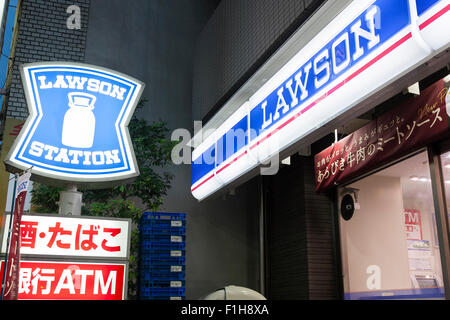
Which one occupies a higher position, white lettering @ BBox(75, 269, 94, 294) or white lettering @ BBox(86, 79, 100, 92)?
white lettering @ BBox(86, 79, 100, 92)

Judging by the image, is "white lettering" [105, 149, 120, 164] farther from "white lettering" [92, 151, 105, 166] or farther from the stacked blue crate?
the stacked blue crate

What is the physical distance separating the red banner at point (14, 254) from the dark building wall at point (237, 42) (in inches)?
93.5

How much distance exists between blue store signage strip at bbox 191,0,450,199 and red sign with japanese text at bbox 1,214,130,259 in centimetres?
141

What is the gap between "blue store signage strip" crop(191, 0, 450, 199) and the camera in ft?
7.95

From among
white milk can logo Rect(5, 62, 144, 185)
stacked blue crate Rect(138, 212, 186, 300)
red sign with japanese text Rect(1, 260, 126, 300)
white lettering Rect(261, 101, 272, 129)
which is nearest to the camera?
red sign with japanese text Rect(1, 260, 126, 300)

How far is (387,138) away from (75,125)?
3094 millimetres

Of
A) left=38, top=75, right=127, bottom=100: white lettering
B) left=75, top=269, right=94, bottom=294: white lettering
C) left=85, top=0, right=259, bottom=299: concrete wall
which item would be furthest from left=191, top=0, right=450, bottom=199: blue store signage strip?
left=85, top=0, right=259, bottom=299: concrete wall

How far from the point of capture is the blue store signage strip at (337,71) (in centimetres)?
242

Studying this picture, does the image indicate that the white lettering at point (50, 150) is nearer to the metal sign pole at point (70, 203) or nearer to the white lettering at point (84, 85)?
the metal sign pole at point (70, 203)

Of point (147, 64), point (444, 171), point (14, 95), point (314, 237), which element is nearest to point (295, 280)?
point (314, 237)

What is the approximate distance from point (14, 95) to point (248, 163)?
16.6ft

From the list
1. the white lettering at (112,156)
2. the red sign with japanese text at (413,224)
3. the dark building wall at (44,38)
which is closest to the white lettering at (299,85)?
the white lettering at (112,156)

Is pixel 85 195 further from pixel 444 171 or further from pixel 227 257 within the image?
pixel 444 171

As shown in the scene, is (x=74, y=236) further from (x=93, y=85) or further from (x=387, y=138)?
(x=387, y=138)
